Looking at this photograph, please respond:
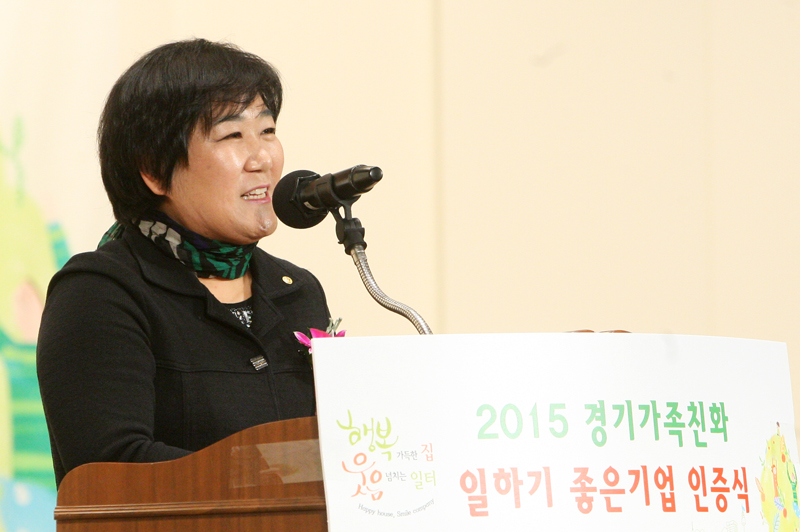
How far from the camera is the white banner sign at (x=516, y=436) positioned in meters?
0.77

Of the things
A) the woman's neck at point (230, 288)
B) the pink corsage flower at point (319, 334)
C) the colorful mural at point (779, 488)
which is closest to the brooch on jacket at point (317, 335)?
the pink corsage flower at point (319, 334)

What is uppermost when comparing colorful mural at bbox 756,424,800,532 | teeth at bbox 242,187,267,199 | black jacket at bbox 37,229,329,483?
teeth at bbox 242,187,267,199

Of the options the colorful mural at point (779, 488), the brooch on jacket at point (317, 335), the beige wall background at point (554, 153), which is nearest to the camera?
the colorful mural at point (779, 488)

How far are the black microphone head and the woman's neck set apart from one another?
288 mm

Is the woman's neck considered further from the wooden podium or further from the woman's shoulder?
the wooden podium

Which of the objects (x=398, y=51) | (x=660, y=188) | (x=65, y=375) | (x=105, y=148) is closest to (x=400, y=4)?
(x=398, y=51)

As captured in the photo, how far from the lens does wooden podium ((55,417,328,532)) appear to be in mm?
792

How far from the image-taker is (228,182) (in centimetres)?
139

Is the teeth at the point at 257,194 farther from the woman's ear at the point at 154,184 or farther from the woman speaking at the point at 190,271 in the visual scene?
the woman's ear at the point at 154,184

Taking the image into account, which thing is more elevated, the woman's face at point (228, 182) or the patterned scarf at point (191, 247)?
the woman's face at point (228, 182)

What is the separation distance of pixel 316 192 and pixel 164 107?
39cm

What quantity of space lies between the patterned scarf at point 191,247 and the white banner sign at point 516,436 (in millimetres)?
666

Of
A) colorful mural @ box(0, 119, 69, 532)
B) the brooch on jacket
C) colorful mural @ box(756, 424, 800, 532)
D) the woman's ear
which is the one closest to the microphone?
the brooch on jacket

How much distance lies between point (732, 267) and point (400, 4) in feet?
4.19
